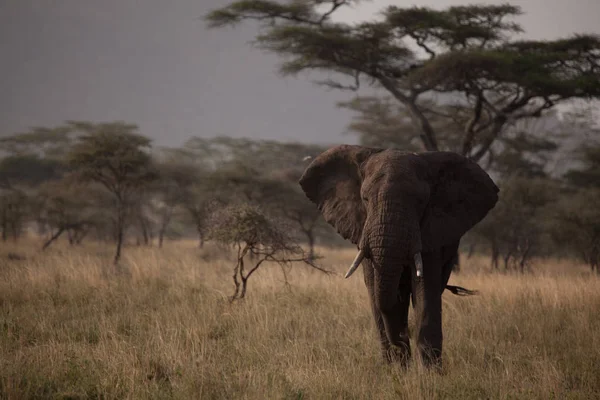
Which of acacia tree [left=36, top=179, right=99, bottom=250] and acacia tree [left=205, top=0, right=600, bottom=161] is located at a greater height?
acacia tree [left=205, top=0, right=600, bottom=161]

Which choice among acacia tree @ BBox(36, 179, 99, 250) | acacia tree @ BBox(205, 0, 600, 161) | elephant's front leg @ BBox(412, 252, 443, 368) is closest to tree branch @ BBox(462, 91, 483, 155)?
acacia tree @ BBox(205, 0, 600, 161)

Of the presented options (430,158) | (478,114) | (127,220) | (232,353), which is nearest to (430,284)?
(430,158)

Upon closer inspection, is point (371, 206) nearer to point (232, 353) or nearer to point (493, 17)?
point (232, 353)

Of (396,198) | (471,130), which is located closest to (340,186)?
(396,198)

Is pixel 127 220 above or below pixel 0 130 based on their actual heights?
below

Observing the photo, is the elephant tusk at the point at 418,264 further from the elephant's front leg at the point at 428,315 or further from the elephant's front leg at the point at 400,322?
the elephant's front leg at the point at 400,322

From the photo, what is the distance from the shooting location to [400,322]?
526 cm

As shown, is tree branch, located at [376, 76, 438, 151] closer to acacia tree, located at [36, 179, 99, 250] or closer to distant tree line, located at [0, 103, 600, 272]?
distant tree line, located at [0, 103, 600, 272]

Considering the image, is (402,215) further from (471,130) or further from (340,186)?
(471,130)

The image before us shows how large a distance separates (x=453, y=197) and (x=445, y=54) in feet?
30.5

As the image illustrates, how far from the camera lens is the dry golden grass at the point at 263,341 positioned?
4348 mm

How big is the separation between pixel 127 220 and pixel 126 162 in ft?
Answer: 33.1

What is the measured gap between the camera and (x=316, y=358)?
Answer: 5.37 metres

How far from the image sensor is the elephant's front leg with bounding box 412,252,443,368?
16.0 ft
